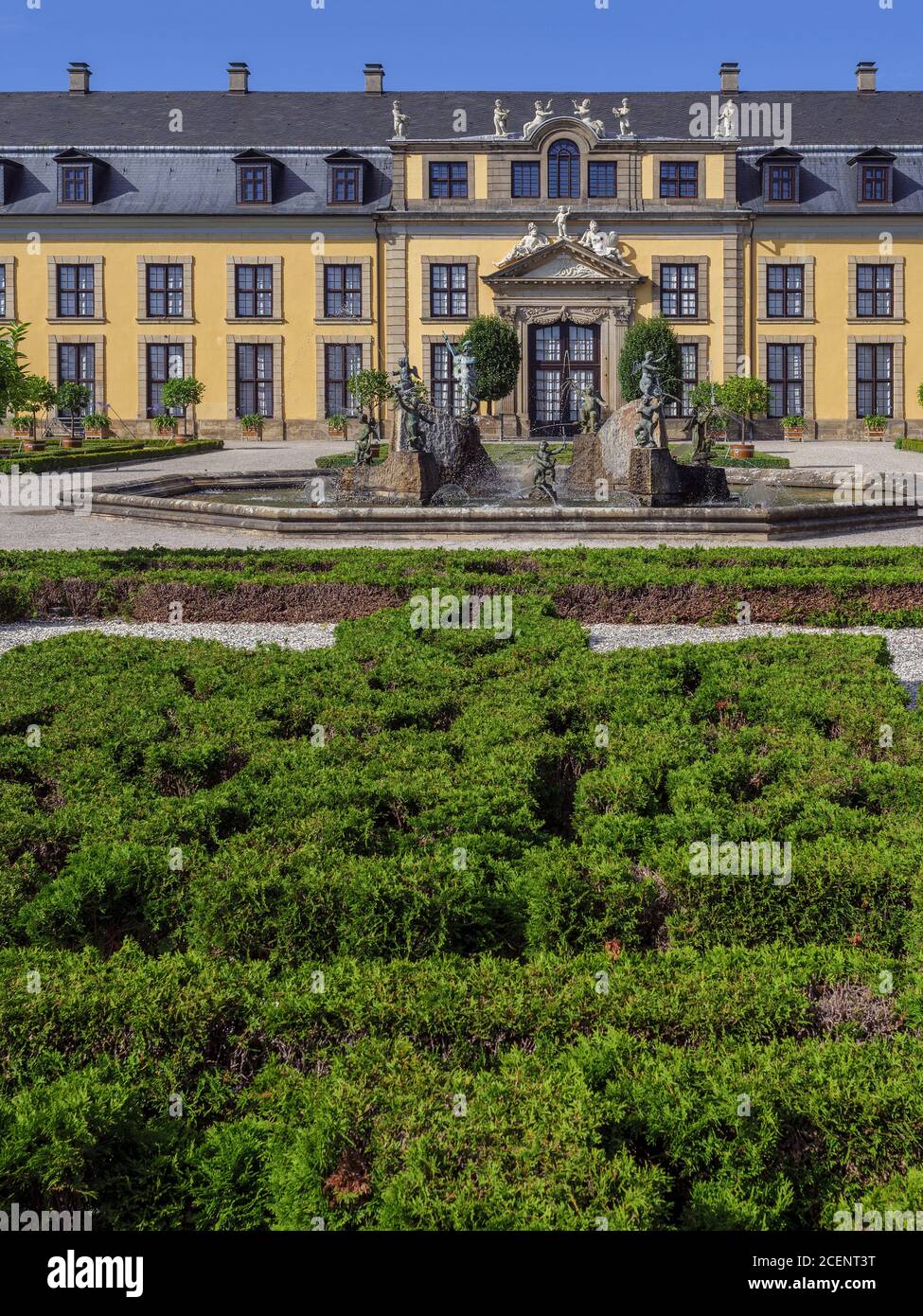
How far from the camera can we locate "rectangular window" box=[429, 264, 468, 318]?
4375cm

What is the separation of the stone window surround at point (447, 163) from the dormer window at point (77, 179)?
1136cm

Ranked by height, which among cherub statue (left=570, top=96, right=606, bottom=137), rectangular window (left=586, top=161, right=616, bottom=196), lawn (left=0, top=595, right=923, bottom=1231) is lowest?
lawn (left=0, top=595, right=923, bottom=1231)

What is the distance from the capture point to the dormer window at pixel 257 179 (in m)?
44.1

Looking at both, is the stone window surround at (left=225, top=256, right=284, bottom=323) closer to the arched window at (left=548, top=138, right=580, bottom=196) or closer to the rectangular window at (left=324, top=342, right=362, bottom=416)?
the rectangular window at (left=324, top=342, right=362, bottom=416)

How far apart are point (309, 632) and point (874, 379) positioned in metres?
38.1

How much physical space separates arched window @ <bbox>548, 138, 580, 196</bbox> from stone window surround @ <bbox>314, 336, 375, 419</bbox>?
8.02 metres

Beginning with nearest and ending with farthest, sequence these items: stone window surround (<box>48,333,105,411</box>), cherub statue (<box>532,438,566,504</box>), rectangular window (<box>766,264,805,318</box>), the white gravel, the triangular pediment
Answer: the white gravel → cherub statue (<box>532,438,566,504</box>) → the triangular pediment → rectangular window (<box>766,264,805,318</box>) → stone window surround (<box>48,333,105,411</box>)

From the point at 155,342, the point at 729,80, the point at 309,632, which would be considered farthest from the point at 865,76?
the point at 309,632

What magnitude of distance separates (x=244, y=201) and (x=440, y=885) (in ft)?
143

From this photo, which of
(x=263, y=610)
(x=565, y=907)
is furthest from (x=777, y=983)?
(x=263, y=610)

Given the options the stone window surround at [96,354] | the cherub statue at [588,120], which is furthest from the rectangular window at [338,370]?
the cherub statue at [588,120]

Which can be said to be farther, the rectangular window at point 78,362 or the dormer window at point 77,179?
the rectangular window at point 78,362

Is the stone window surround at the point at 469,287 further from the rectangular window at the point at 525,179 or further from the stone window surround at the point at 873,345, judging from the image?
the stone window surround at the point at 873,345

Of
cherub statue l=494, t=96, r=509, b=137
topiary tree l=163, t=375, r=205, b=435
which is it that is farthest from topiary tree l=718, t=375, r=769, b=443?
topiary tree l=163, t=375, r=205, b=435
